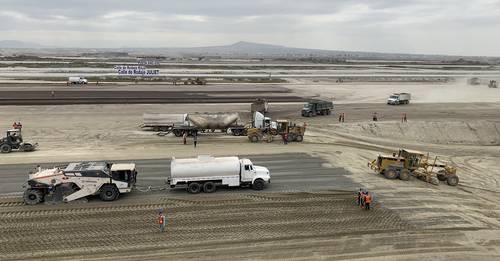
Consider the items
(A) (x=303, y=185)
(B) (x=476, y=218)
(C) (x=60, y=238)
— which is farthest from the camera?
(A) (x=303, y=185)

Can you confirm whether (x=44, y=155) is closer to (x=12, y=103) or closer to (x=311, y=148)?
(x=311, y=148)

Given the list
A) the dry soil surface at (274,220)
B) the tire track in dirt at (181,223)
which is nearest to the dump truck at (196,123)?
the dry soil surface at (274,220)

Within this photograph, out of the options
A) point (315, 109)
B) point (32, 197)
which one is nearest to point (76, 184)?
point (32, 197)

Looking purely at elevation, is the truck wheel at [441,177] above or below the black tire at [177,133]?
below

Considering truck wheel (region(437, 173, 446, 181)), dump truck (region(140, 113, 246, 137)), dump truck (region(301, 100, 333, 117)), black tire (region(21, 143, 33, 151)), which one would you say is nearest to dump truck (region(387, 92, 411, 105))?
dump truck (region(301, 100, 333, 117))

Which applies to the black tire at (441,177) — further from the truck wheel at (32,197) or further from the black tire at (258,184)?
the truck wheel at (32,197)

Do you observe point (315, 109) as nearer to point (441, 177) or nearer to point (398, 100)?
point (398, 100)

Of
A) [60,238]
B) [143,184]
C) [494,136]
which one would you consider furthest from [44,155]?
[494,136]

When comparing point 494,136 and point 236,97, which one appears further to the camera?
point 236,97
